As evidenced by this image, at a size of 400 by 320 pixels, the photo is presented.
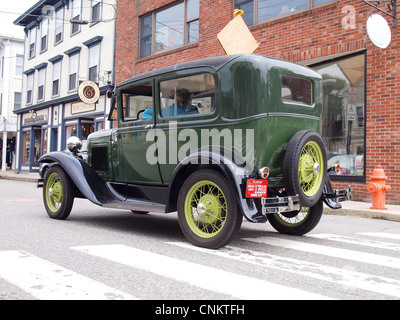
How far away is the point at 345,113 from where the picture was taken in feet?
33.3

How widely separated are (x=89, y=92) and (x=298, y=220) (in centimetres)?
1451

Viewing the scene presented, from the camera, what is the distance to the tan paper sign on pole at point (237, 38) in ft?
29.3

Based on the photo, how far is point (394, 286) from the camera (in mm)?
3354

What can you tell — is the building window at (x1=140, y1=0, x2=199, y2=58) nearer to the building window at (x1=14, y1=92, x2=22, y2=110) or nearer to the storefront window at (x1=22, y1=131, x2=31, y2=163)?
the storefront window at (x1=22, y1=131, x2=31, y2=163)

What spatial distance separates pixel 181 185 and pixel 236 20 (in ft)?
17.7

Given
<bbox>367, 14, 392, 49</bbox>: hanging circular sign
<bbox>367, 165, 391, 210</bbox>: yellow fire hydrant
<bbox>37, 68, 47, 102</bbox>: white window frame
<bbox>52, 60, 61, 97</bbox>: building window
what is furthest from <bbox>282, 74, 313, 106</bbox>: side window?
<bbox>37, 68, 47, 102</bbox>: white window frame

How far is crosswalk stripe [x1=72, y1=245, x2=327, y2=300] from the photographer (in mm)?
3025

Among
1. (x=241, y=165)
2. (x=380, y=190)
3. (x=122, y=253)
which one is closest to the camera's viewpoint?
(x=122, y=253)

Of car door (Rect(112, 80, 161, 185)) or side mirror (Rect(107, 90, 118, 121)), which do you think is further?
side mirror (Rect(107, 90, 118, 121))

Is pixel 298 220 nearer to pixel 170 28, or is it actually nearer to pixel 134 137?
pixel 134 137

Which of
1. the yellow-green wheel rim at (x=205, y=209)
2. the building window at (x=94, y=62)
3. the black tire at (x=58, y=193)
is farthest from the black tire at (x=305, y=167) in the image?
the building window at (x=94, y=62)

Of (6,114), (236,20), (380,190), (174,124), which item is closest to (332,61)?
(236,20)

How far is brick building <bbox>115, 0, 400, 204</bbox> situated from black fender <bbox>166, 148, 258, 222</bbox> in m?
5.95

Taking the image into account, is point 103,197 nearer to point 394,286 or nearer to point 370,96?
point 394,286
